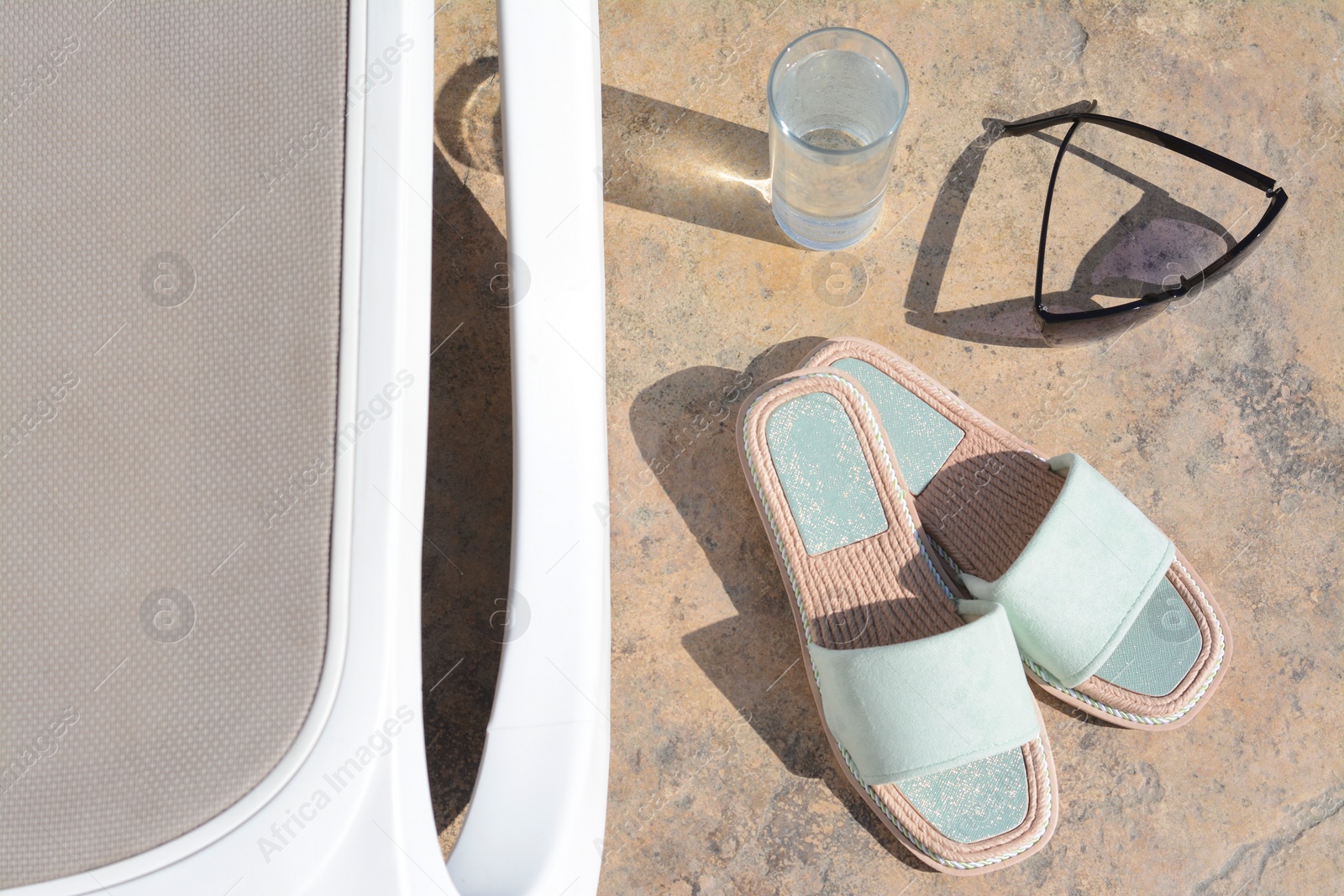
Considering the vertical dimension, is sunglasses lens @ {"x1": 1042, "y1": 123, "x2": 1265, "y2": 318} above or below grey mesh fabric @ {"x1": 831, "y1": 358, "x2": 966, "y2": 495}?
above

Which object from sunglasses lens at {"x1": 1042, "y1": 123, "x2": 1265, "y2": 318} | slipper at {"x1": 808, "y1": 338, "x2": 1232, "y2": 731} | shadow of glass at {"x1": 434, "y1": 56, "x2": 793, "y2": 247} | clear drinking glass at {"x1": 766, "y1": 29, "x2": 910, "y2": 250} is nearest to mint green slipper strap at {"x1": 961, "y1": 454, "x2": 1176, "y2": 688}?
slipper at {"x1": 808, "y1": 338, "x2": 1232, "y2": 731}

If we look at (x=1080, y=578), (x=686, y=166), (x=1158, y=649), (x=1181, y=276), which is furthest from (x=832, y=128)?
(x=1158, y=649)

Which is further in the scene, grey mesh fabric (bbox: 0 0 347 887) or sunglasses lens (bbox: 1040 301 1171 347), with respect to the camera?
sunglasses lens (bbox: 1040 301 1171 347)

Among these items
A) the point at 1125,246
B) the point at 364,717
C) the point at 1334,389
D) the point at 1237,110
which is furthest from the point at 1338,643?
the point at 364,717

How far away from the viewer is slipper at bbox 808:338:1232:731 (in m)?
0.89

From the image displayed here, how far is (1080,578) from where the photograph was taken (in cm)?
89

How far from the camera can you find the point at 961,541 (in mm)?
968

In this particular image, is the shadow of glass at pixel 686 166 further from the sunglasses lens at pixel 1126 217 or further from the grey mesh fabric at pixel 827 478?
the sunglasses lens at pixel 1126 217

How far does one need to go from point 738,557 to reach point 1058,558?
13.1 inches

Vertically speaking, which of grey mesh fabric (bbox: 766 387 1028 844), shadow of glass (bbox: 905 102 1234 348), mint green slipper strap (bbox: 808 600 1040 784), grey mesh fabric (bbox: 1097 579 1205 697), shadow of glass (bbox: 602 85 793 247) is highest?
shadow of glass (bbox: 602 85 793 247)

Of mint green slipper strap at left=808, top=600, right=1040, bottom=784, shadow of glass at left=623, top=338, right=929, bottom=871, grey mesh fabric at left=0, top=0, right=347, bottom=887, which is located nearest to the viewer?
grey mesh fabric at left=0, top=0, right=347, bottom=887

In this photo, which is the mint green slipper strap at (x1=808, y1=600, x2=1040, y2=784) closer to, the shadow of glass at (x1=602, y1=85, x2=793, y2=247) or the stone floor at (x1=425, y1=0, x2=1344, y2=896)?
the stone floor at (x1=425, y1=0, x2=1344, y2=896)

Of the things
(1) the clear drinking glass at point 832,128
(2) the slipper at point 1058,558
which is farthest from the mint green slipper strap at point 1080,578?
(1) the clear drinking glass at point 832,128

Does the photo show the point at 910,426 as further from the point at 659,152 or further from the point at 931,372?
the point at 659,152
